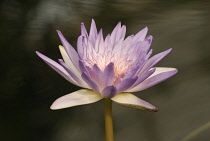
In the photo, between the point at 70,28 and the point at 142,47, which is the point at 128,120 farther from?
the point at 142,47

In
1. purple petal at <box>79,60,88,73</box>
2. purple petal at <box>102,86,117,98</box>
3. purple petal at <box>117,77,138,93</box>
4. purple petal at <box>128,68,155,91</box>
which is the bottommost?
purple petal at <box>102,86,117,98</box>

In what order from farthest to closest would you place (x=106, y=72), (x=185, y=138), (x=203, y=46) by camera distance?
1. (x=203, y=46)
2. (x=185, y=138)
3. (x=106, y=72)

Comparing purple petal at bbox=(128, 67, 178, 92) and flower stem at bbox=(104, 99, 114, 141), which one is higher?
purple petal at bbox=(128, 67, 178, 92)

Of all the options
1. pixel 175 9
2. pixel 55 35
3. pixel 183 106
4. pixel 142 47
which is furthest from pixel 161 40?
pixel 142 47

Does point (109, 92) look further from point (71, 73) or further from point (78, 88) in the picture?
point (78, 88)

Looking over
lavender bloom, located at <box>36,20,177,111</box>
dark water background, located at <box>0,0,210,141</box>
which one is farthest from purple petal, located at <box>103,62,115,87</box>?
dark water background, located at <box>0,0,210,141</box>

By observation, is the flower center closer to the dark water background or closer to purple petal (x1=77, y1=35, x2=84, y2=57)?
purple petal (x1=77, y1=35, x2=84, y2=57)

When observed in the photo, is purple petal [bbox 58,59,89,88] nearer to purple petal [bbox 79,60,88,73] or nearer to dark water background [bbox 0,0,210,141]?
purple petal [bbox 79,60,88,73]

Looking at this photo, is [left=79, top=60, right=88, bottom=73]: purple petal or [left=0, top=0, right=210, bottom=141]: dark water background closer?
[left=79, top=60, right=88, bottom=73]: purple petal

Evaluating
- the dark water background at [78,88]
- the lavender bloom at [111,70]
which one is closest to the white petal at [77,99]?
the lavender bloom at [111,70]
